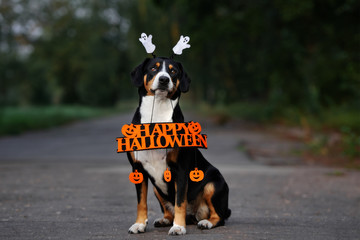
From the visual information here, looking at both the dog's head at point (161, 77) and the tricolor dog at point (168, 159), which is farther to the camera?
the tricolor dog at point (168, 159)

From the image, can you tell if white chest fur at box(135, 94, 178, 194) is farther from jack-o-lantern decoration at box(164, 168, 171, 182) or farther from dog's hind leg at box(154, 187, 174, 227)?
dog's hind leg at box(154, 187, 174, 227)

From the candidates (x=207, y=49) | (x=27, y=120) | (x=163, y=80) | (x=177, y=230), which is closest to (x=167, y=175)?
(x=177, y=230)

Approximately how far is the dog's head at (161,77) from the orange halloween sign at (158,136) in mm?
288

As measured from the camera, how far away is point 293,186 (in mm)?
8266

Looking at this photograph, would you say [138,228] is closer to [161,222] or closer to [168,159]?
[161,222]

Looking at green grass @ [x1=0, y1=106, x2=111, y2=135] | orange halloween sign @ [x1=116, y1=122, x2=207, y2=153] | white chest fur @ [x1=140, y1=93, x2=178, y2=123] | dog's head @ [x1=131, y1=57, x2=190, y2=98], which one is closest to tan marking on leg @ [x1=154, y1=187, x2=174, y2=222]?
orange halloween sign @ [x1=116, y1=122, x2=207, y2=153]

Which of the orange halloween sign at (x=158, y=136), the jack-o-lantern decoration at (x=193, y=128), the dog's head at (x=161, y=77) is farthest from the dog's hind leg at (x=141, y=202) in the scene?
the dog's head at (x=161, y=77)

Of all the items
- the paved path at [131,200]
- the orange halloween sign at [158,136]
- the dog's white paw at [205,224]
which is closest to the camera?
the orange halloween sign at [158,136]

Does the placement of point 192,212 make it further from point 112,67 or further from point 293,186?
point 112,67

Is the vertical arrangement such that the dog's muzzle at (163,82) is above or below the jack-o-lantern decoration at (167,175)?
above

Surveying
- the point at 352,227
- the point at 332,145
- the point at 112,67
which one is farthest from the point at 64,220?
the point at 112,67

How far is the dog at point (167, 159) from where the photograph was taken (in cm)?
446

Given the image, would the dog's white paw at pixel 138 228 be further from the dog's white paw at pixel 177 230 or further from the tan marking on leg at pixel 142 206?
the dog's white paw at pixel 177 230

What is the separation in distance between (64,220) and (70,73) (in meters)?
49.1
